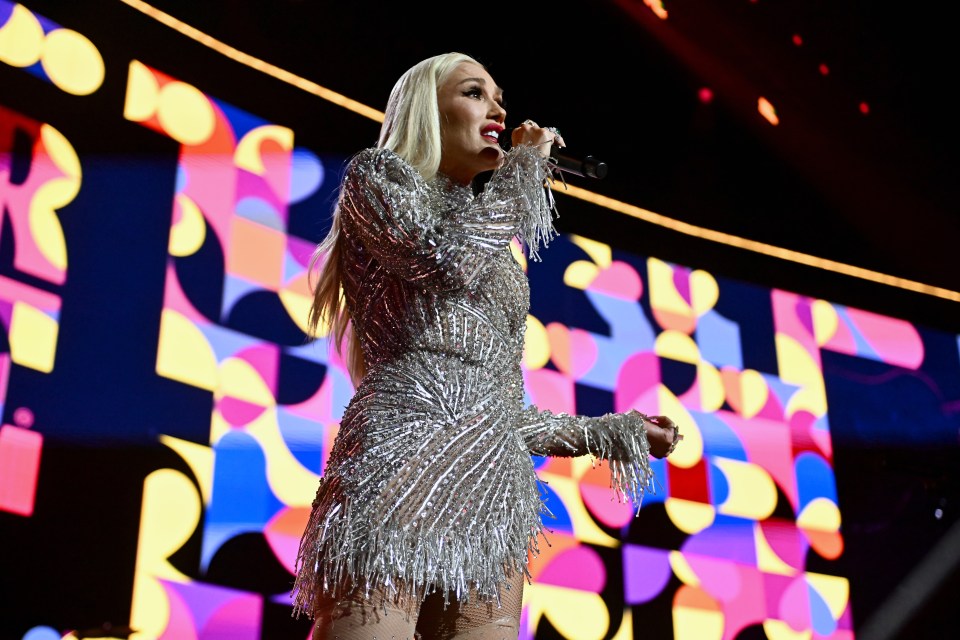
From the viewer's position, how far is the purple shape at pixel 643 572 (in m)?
2.77

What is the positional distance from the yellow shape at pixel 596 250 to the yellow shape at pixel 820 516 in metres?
0.93

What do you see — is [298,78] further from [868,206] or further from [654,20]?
[868,206]

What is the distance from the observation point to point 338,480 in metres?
1.19

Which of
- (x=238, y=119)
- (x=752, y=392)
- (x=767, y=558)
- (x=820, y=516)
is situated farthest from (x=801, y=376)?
(x=238, y=119)

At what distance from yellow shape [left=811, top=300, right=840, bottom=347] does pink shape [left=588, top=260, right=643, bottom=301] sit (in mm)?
656

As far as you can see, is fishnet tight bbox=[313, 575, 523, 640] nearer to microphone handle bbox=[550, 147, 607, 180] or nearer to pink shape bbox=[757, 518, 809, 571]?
microphone handle bbox=[550, 147, 607, 180]

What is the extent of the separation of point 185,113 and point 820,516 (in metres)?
2.10

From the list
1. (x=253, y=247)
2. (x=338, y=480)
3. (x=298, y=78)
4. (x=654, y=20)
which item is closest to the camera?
(x=338, y=480)

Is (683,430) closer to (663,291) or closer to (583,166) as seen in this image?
(663,291)

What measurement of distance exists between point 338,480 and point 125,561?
1.02 metres

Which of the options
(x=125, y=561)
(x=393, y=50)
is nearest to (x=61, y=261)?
(x=125, y=561)

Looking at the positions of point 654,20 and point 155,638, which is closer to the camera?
point 155,638

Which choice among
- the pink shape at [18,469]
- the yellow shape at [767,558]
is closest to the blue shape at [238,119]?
the pink shape at [18,469]

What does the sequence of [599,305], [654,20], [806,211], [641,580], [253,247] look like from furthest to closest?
[806,211]
[654,20]
[599,305]
[641,580]
[253,247]
